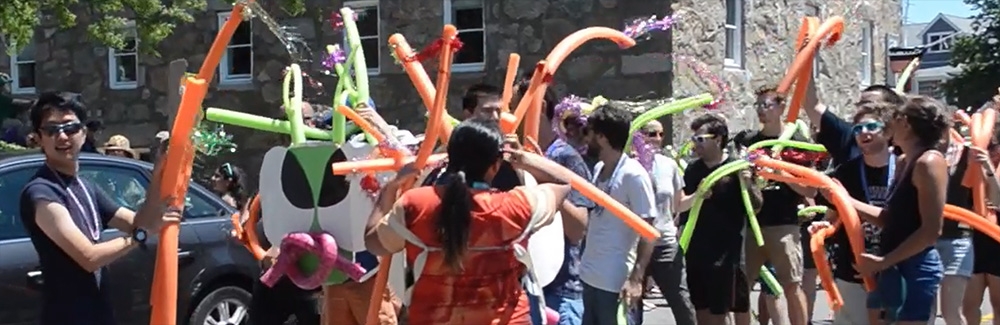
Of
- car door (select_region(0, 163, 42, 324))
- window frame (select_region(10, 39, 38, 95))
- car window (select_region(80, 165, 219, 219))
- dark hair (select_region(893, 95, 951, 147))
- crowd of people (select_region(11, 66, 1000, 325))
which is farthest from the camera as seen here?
window frame (select_region(10, 39, 38, 95))

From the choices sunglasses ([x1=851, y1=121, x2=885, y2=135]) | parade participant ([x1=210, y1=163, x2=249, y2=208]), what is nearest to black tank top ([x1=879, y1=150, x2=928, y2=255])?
sunglasses ([x1=851, y1=121, x2=885, y2=135])

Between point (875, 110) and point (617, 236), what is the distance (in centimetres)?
132

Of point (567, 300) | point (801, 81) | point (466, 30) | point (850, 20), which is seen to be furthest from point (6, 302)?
point (850, 20)

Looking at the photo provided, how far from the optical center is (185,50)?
57.4ft

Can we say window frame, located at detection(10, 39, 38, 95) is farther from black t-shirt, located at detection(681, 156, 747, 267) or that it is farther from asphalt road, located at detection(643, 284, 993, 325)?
black t-shirt, located at detection(681, 156, 747, 267)

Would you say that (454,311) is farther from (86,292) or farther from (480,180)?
(86,292)

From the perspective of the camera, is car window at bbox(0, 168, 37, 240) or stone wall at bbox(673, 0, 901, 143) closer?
car window at bbox(0, 168, 37, 240)

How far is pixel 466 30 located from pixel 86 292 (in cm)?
A: 1156

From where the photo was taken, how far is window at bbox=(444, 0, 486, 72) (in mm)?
16312

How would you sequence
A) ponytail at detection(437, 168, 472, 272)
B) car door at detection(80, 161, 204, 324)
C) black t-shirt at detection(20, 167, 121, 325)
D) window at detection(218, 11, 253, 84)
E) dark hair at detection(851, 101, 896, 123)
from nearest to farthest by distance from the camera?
ponytail at detection(437, 168, 472, 272)
black t-shirt at detection(20, 167, 121, 325)
dark hair at detection(851, 101, 896, 123)
car door at detection(80, 161, 204, 324)
window at detection(218, 11, 253, 84)

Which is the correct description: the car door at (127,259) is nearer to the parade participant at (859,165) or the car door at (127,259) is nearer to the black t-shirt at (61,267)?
the black t-shirt at (61,267)

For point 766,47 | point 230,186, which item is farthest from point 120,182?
point 766,47

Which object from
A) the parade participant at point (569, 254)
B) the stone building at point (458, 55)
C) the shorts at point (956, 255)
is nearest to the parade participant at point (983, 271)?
the shorts at point (956, 255)

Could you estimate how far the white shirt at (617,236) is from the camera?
Answer: 269 inches
